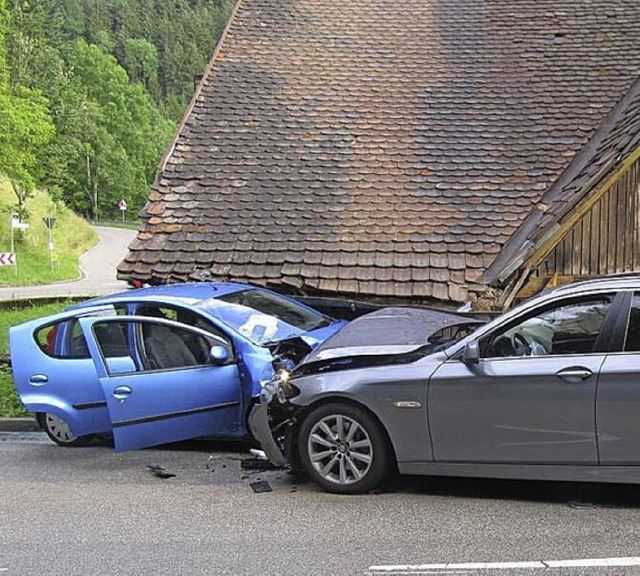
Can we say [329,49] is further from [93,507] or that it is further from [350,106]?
[93,507]

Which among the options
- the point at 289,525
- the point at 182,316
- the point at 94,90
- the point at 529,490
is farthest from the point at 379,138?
the point at 94,90

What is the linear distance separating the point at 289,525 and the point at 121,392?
2.17m

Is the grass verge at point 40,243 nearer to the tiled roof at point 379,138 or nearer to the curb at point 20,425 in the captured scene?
the tiled roof at point 379,138

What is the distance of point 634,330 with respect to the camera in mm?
4785

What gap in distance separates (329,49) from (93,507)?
9.68 meters

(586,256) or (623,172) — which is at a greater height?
(623,172)

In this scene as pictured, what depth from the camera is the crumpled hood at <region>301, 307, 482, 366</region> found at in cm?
562

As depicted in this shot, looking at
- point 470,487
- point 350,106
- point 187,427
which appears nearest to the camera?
point 470,487

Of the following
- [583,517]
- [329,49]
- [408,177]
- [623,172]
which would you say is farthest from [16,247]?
[583,517]

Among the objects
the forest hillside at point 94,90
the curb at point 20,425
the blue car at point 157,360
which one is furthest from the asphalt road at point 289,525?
the forest hillside at point 94,90

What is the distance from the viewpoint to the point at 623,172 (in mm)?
9000

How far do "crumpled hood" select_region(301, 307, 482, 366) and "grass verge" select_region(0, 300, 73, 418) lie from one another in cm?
436

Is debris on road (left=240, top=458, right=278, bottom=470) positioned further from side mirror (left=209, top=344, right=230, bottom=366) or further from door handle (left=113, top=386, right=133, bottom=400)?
door handle (left=113, top=386, right=133, bottom=400)

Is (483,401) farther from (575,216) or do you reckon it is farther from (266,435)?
(575,216)
